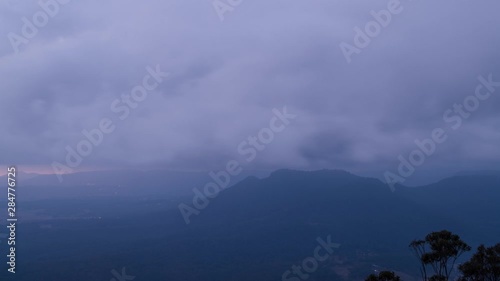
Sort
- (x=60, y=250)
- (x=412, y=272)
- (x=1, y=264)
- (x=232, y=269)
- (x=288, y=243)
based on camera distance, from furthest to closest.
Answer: (x=288, y=243) < (x=60, y=250) < (x=232, y=269) < (x=412, y=272) < (x=1, y=264)

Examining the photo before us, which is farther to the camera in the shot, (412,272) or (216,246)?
(216,246)

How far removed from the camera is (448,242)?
91.3ft

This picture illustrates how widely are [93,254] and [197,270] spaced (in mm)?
38783

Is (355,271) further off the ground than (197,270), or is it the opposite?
(197,270)

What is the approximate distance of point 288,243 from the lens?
189625 millimetres

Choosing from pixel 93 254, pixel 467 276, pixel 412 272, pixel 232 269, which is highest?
pixel 93 254

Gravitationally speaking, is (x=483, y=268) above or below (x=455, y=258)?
below

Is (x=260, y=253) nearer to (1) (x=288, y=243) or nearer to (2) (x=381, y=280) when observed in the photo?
(1) (x=288, y=243)

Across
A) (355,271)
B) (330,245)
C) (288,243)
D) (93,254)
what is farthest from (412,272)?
(93,254)

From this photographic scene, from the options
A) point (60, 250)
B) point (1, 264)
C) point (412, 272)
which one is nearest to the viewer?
point (1, 264)

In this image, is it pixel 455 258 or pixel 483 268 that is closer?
pixel 483 268

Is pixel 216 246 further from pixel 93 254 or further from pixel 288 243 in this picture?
pixel 93 254

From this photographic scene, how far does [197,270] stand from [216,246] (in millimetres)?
37527

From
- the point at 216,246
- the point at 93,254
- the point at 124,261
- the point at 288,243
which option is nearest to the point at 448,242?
the point at 124,261
